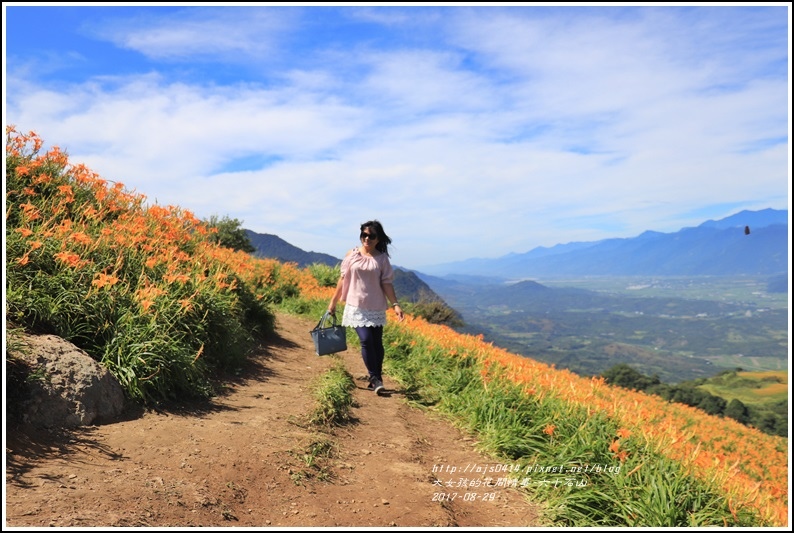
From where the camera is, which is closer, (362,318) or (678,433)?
(362,318)

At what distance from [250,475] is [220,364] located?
2867mm

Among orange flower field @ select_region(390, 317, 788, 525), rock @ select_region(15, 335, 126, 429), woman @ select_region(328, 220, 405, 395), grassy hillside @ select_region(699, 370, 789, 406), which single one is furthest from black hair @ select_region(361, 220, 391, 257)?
grassy hillside @ select_region(699, 370, 789, 406)

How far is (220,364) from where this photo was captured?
6.68 metres

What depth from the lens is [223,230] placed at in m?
23.3

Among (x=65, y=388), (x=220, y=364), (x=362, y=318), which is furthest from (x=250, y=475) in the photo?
(x=362, y=318)

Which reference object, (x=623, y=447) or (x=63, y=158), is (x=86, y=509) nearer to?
(x=623, y=447)

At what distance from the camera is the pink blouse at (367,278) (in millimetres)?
7086

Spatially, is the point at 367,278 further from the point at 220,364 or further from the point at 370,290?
the point at 220,364

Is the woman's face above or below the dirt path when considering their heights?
above

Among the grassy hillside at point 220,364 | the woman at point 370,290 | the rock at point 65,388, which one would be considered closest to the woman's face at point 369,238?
the woman at point 370,290

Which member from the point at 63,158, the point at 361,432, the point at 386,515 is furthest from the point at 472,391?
Result: the point at 63,158

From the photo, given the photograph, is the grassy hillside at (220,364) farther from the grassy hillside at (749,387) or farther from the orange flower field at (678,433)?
the grassy hillside at (749,387)

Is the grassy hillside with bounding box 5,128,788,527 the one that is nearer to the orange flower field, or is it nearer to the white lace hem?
the orange flower field

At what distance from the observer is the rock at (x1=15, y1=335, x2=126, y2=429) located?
4.11 meters
